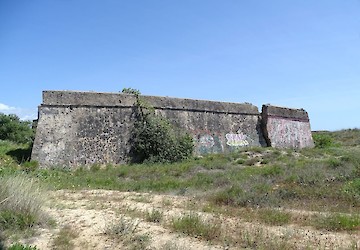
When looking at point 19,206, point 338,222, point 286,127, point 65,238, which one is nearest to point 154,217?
point 65,238

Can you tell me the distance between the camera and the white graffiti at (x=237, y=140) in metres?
19.2

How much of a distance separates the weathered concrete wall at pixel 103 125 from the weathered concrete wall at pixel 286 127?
2.27 metres

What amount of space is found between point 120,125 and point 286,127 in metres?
11.0

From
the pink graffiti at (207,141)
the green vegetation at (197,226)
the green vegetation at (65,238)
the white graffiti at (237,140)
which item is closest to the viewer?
the green vegetation at (65,238)

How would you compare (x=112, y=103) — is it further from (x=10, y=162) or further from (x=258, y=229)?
(x=258, y=229)

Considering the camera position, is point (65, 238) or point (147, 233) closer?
point (65, 238)

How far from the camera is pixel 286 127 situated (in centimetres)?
2147

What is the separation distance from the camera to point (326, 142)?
23750mm

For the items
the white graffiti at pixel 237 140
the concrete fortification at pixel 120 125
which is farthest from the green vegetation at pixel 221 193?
the white graffiti at pixel 237 140

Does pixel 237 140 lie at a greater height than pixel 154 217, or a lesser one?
greater

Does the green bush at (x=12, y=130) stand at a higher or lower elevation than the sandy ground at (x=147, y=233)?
higher

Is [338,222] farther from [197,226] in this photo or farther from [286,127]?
[286,127]

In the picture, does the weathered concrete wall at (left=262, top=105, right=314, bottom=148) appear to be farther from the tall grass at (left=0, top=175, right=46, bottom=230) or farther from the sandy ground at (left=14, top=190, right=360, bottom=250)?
the tall grass at (left=0, top=175, right=46, bottom=230)

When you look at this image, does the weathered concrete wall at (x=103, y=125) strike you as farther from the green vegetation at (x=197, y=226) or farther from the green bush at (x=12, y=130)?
the green bush at (x=12, y=130)
